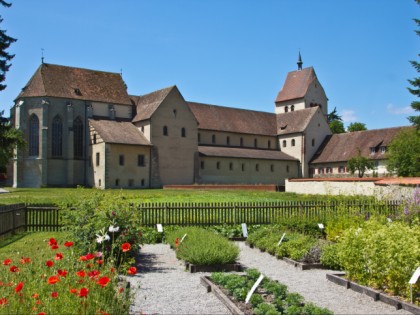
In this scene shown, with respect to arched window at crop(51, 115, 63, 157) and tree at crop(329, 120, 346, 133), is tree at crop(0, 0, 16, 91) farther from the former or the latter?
tree at crop(329, 120, 346, 133)

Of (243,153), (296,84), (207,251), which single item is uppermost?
(296,84)

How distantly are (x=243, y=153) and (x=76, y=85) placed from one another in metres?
24.1

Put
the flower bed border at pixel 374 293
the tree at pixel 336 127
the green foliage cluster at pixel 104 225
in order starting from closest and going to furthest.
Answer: the flower bed border at pixel 374 293, the green foliage cluster at pixel 104 225, the tree at pixel 336 127

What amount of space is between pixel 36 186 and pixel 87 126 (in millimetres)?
9332

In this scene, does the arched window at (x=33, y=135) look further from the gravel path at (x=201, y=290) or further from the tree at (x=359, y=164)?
the gravel path at (x=201, y=290)

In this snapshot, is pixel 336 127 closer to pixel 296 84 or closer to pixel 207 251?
pixel 296 84

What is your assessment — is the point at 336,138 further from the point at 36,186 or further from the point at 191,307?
the point at 191,307

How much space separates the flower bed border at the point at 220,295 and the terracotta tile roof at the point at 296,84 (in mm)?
72773

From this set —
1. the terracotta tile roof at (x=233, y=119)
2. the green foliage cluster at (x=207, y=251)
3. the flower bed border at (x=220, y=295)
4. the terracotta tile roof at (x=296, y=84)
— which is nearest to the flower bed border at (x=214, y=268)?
the green foliage cluster at (x=207, y=251)

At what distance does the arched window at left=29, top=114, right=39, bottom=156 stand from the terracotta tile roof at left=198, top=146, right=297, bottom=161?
791 inches

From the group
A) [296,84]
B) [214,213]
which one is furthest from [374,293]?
[296,84]

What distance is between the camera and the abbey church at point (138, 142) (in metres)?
56.4

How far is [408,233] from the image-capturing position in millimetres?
10852

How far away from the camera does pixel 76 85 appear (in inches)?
2366
